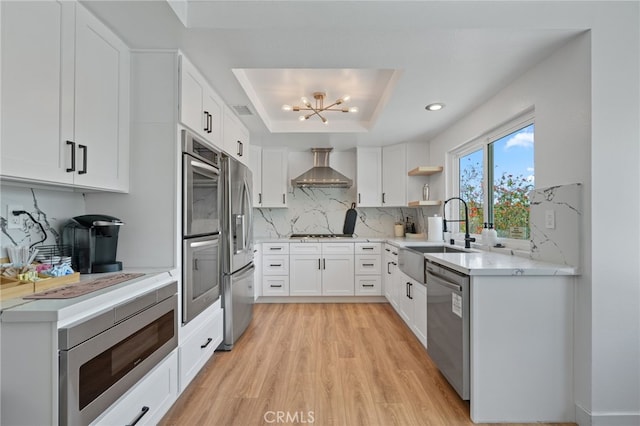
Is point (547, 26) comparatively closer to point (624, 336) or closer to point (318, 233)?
point (624, 336)

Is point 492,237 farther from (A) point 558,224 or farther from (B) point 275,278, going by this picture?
(B) point 275,278

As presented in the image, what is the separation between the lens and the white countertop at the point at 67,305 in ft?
3.54

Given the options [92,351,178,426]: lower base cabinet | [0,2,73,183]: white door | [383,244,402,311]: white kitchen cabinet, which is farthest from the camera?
[383,244,402,311]: white kitchen cabinet

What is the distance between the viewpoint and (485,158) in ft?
9.95

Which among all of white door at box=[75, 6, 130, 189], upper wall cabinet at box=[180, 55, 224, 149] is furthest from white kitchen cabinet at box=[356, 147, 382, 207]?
white door at box=[75, 6, 130, 189]

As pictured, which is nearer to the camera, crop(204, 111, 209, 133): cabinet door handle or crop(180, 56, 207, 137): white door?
crop(180, 56, 207, 137): white door

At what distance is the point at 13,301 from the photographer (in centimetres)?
119

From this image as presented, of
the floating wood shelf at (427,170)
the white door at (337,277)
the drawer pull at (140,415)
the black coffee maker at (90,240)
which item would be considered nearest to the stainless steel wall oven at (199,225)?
the black coffee maker at (90,240)

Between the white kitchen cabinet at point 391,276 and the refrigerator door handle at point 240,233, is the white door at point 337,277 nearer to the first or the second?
the white kitchen cabinet at point 391,276

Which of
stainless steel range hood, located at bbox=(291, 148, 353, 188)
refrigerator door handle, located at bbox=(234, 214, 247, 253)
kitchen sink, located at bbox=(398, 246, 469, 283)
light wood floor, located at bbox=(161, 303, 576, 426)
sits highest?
stainless steel range hood, located at bbox=(291, 148, 353, 188)

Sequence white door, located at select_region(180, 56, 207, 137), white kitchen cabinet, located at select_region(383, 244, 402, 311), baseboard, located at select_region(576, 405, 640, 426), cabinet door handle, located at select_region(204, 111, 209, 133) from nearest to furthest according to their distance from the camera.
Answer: baseboard, located at select_region(576, 405, 640, 426)
white door, located at select_region(180, 56, 207, 137)
cabinet door handle, located at select_region(204, 111, 209, 133)
white kitchen cabinet, located at select_region(383, 244, 402, 311)

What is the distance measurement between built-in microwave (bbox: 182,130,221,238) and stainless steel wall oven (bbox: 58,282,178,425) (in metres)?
0.54

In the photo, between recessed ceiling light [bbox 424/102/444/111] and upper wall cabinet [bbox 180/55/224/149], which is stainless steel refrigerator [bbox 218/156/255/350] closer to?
upper wall cabinet [bbox 180/55/224/149]

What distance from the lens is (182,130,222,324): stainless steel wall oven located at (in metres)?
2.05
